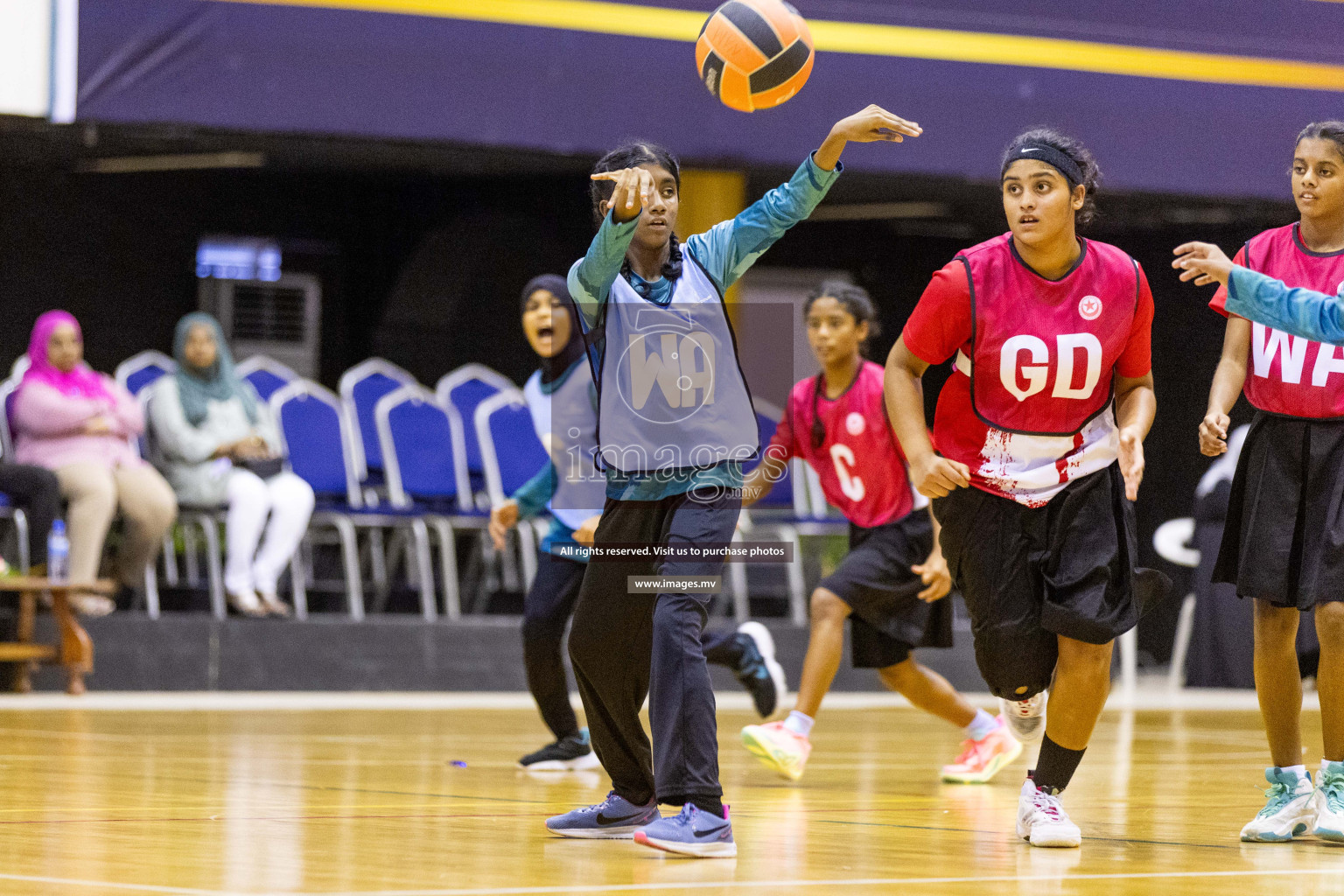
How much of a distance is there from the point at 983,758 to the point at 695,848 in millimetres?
2347

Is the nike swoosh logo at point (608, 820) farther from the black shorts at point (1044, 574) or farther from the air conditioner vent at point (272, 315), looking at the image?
the air conditioner vent at point (272, 315)

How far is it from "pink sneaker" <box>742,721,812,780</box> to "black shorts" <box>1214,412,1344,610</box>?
1702mm

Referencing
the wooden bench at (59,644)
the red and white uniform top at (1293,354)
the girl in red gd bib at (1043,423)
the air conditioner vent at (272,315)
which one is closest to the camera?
the girl in red gd bib at (1043,423)

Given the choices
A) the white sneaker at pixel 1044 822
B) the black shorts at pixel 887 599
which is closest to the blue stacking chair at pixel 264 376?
the black shorts at pixel 887 599

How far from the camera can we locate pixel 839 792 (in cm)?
546

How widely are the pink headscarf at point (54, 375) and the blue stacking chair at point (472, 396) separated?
2.08m

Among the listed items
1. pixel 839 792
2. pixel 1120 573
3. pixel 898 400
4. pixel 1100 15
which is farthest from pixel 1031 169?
pixel 1100 15

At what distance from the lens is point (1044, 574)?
4.12m

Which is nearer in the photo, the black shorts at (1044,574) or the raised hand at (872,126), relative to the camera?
the raised hand at (872,126)

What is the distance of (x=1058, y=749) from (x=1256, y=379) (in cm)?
107

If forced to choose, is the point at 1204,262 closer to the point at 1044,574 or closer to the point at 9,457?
the point at 1044,574

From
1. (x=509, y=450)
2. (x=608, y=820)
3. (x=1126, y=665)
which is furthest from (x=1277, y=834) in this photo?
(x=1126, y=665)

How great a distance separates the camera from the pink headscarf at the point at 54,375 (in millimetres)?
9383

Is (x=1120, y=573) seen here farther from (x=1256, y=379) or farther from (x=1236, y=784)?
(x=1236, y=784)
